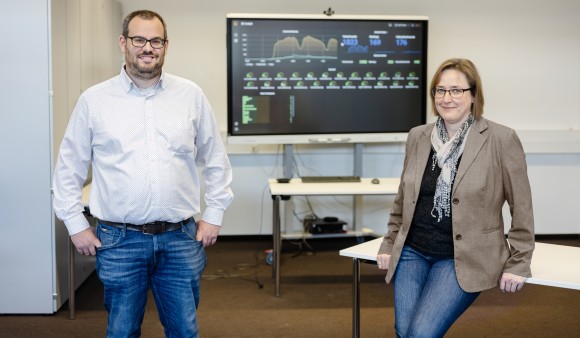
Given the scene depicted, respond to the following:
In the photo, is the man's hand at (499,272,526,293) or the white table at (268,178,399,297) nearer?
the man's hand at (499,272,526,293)

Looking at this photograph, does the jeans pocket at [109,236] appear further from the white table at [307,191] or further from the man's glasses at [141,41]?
the white table at [307,191]

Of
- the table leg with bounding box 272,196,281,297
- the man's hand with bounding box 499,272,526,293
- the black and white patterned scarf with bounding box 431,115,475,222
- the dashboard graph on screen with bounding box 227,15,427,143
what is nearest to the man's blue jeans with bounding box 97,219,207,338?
the black and white patterned scarf with bounding box 431,115,475,222

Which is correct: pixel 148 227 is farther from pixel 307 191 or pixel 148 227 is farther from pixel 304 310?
pixel 307 191

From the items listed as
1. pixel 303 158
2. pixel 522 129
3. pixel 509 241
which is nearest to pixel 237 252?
pixel 303 158

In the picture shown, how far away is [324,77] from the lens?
5.54 m

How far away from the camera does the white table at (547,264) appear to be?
2.58 m

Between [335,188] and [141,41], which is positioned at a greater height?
[141,41]

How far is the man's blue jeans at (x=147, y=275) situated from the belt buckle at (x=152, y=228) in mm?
15

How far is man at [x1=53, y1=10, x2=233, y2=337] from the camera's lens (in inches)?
96.1

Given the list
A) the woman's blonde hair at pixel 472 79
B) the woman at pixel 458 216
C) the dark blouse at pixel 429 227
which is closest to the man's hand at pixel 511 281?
the woman at pixel 458 216

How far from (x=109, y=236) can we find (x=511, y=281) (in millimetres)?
1396

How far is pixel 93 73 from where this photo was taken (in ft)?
16.2

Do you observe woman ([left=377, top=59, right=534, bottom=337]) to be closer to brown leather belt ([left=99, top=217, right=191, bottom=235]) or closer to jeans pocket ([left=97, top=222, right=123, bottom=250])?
brown leather belt ([left=99, top=217, right=191, bottom=235])

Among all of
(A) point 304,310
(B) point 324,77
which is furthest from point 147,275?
(B) point 324,77
